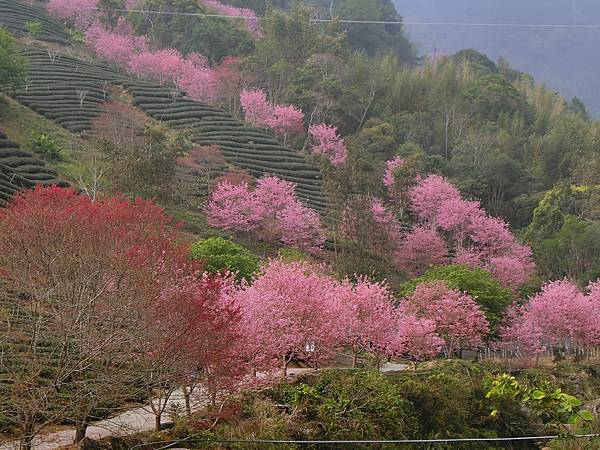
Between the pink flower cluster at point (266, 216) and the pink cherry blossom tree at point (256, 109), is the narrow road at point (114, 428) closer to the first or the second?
the pink flower cluster at point (266, 216)

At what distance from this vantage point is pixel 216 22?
7431cm

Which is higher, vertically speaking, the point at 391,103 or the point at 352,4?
the point at 352,4

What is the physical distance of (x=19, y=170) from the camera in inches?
1351

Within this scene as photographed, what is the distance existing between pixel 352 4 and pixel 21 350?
9155 cm

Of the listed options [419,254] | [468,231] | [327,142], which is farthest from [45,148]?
[468,231]

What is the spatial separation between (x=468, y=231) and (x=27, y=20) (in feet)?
171

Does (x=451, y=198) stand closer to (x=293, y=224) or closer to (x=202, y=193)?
(x=293, y=224)

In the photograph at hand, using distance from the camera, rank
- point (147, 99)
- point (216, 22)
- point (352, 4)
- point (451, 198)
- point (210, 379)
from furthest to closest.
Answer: point (352, 4) → point (216, 22) → point (147, 99) → point (451, 198) → point (210, 379)

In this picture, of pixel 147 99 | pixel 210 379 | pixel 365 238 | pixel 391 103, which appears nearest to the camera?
pixel 210 379

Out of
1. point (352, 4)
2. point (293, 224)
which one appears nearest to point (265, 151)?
point (293, 224)

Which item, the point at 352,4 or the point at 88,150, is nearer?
the point at 88,150

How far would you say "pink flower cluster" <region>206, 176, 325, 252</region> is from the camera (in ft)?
133

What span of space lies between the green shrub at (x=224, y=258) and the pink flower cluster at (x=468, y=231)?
16384mm

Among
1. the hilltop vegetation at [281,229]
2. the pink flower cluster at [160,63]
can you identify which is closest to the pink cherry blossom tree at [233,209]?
the hilltop vegetation at [281,229]
